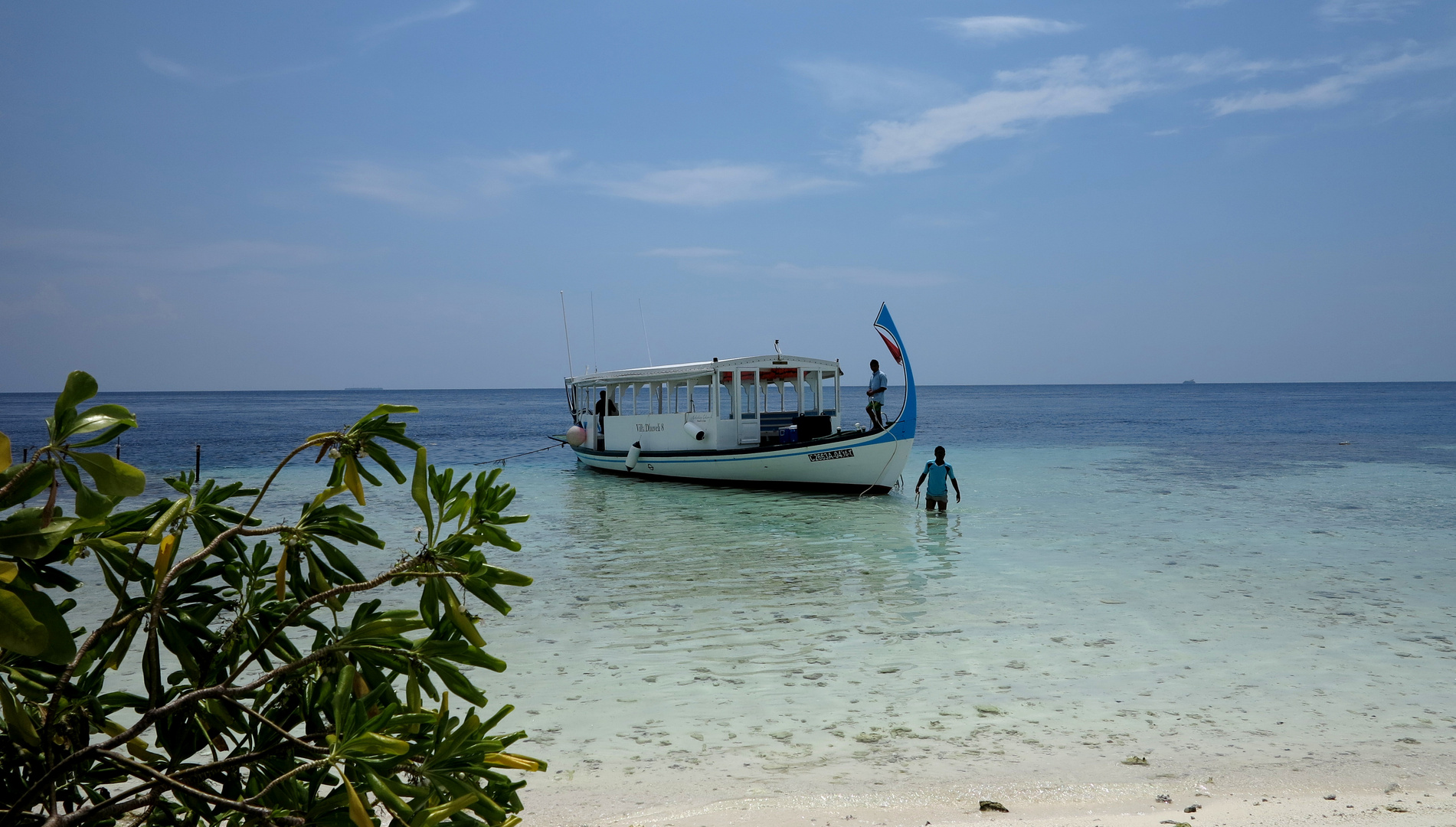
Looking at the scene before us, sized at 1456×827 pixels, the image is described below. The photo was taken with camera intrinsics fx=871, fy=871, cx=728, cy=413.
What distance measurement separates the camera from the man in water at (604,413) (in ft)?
73.3

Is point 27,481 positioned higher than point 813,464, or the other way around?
point 27,481

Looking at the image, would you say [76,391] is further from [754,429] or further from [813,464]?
[754,429]

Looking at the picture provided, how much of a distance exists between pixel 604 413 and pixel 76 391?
21284mm

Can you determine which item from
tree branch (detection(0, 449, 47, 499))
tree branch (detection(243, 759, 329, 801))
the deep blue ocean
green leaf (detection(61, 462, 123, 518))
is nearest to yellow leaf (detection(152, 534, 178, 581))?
green leaf (detection(61, 462, 123, 518))

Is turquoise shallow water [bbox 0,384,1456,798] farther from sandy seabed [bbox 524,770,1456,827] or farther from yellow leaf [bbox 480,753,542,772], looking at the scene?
yellow leaf [bbox 480,753,542,772]

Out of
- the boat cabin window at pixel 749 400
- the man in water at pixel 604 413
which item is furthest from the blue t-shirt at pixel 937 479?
the man in water at pixel 604 413

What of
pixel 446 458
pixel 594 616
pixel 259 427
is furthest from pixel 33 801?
pixel 259 427

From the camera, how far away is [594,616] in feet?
26.6

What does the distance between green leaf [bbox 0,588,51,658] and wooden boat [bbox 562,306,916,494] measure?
14312mm

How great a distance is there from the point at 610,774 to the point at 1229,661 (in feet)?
15.4

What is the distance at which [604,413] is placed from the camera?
22781mm

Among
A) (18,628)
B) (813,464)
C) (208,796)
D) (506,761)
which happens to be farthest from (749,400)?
(18,628)

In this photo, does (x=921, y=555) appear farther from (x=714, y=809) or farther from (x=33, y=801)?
(x=33, y=801)

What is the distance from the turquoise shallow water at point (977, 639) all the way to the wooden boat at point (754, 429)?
0.68 metres
